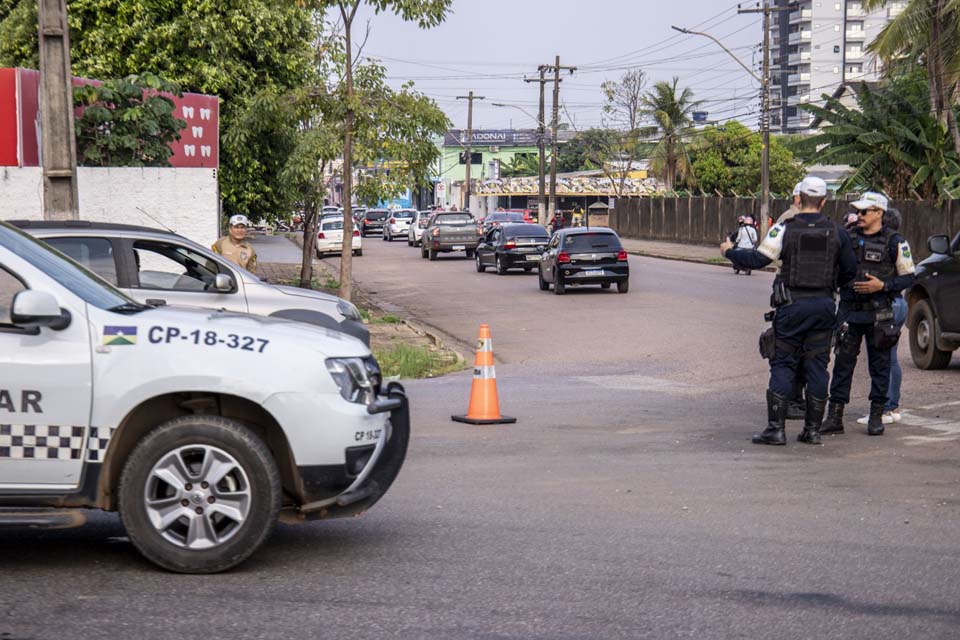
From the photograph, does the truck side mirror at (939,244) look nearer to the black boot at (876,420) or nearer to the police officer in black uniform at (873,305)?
the police officer in black uniform at (873,305)

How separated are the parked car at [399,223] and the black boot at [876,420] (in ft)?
191

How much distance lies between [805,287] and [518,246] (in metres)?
28.7

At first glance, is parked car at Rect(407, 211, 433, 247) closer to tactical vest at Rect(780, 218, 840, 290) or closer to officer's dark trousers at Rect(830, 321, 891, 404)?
officer's dark trousers at Rect(830, 321, 891, 404)

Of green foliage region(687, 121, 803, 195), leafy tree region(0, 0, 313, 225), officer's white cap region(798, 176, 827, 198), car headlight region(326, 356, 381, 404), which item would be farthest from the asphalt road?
green foliage region(687, 121, 803, 195)

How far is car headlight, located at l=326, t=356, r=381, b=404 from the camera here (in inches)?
245

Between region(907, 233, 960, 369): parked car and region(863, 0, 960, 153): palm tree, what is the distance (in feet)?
73.3

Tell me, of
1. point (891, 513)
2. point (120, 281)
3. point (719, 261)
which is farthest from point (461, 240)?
point (891, 513)

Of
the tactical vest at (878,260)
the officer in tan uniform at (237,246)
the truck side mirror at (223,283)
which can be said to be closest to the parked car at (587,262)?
the officer in tan uniform at (237,246)

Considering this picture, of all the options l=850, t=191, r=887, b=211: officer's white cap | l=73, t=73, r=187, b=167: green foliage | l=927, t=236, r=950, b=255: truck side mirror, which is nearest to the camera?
l=850, t=191, r=887, b=211: officer's white cap

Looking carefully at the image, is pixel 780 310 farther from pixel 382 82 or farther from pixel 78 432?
pixel 382 82

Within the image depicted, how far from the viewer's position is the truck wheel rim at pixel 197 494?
19.6ft

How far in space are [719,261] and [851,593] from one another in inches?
1582

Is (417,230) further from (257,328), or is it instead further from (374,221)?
(257,328)

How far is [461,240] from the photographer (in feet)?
160
